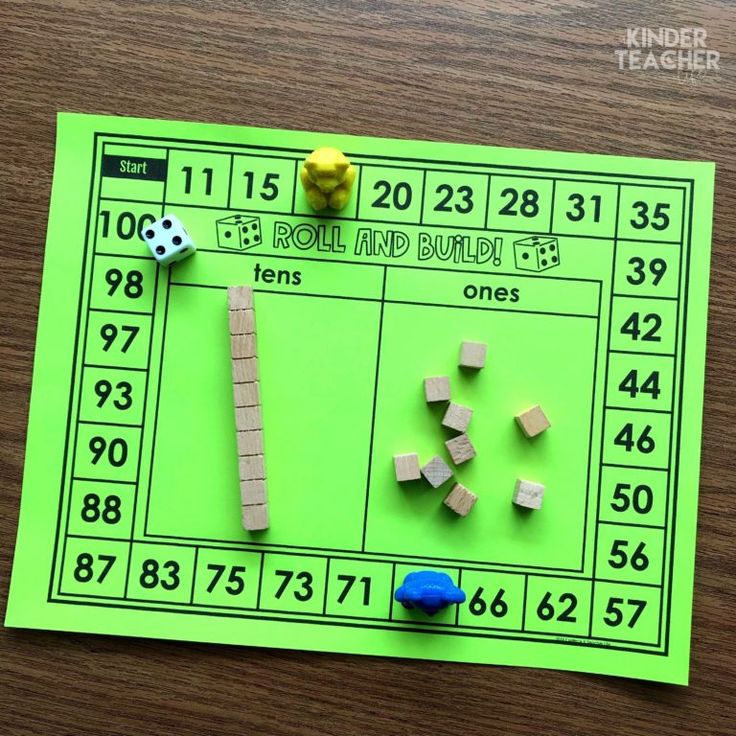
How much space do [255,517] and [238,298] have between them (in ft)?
0.94

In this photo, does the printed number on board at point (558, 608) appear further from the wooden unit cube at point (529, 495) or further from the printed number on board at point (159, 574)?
the printed number on board at point (159, 574)

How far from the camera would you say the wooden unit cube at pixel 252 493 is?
3.10 feet

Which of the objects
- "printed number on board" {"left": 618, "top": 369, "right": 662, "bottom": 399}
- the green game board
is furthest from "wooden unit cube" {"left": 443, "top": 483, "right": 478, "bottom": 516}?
"printed number on board" {"left": 618, "top": 369, "right": 662, "bottom": 399}

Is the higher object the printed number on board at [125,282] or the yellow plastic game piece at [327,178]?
the yellow plastic game piece at [327,178]

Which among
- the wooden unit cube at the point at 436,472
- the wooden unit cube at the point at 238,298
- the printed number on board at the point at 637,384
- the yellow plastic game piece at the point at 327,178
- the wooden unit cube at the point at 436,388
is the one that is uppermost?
the yellow plastic game piece at the point at 327,178

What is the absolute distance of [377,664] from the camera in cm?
95

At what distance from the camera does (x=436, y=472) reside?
96cm

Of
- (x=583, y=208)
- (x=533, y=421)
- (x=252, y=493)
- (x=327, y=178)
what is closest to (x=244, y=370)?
(x=252, y=493)

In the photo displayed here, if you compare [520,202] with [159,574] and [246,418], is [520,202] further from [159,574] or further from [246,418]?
[159,574]

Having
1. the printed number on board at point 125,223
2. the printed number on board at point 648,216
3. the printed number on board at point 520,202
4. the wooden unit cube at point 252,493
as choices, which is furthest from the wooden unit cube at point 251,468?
the printed number on board at point 648,216

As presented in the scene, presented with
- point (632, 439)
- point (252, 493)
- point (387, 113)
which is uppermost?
point (387, 113)

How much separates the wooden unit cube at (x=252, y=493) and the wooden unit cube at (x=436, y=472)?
213 millimetres

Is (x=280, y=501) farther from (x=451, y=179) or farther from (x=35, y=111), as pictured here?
(x=35, y=111)

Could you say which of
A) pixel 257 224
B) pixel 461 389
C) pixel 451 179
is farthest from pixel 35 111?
pixel 461 389
